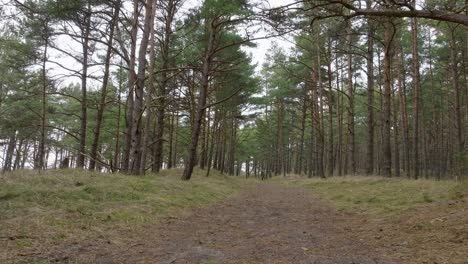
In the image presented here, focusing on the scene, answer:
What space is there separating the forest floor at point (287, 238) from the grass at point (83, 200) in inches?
17.6

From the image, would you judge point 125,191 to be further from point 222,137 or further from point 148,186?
point 222,137

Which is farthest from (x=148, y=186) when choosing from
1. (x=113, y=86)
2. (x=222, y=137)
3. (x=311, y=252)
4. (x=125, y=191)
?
(x=222, y=137)

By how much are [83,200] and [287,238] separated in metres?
4.06

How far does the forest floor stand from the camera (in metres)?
4.31

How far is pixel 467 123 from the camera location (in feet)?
103

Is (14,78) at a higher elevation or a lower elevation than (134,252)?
higher

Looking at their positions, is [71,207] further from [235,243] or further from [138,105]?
[138,105]

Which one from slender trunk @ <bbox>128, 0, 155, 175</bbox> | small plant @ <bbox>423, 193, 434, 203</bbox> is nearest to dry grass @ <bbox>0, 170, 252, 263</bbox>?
slender trunk @ <bbox>128, 0, 155, 175</bbox>

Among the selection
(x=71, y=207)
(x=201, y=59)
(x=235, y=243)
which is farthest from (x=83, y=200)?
(x=201, y=59)

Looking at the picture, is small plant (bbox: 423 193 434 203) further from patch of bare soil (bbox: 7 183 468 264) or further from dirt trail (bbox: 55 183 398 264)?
dirt trail (bbox: 55 183 398 264)

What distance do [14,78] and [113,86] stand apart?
20.5 feet

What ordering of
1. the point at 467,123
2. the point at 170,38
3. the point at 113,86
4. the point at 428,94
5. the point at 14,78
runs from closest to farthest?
the point at 170,38 < the point at 14,78 < the point at 113,86 < the point at 428,94 < the point at 467,123

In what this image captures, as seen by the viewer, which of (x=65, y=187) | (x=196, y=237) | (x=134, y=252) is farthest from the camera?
(x=65, y=187)

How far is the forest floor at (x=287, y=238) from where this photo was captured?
431cm
